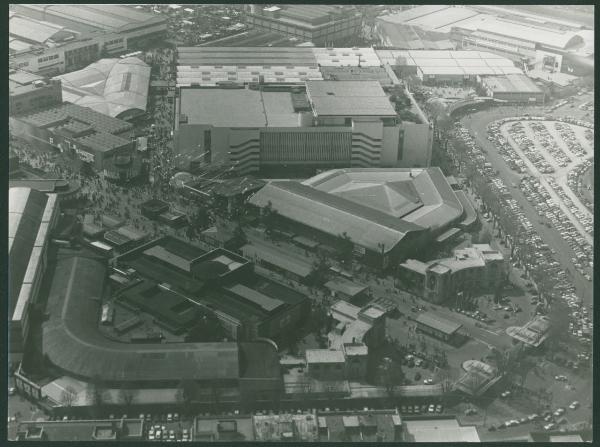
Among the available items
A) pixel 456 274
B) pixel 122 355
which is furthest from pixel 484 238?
pixel 122 355

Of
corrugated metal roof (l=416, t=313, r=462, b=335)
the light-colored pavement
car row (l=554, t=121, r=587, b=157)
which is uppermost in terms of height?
car row (l=554, t=121, r=587, b=157)

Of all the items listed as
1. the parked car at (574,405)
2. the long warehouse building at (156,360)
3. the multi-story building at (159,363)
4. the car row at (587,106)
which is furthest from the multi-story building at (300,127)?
the parked car at (574,405)

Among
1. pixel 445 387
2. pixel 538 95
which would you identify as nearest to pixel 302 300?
pixel 445 387

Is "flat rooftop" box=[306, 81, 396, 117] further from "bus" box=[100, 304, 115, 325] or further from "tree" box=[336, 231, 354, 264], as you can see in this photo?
"bus" box=[100, 304, 115, 325]

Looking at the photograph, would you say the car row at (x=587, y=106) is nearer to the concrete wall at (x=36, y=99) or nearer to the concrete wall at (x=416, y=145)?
the concrete wall at (x=416, y=145)

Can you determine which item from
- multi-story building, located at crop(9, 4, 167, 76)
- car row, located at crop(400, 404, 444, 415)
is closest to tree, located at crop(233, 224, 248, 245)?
car row, located at crop(400, 404, 444, 415)

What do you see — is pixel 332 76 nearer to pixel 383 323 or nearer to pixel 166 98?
pixel 166 98

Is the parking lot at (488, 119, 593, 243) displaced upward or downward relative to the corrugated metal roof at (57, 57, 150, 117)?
downward
